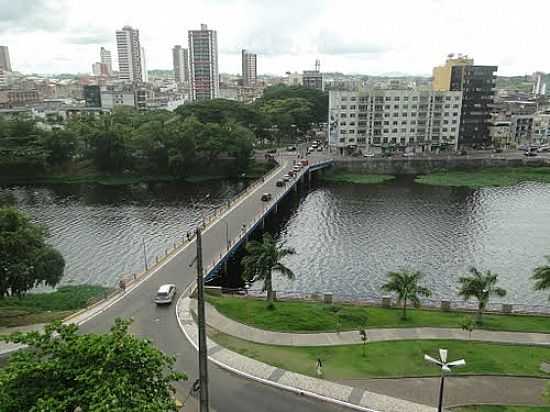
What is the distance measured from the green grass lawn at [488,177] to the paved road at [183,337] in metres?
65.1

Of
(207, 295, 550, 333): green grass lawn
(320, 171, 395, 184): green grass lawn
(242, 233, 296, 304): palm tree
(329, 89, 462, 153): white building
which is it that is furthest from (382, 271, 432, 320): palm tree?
(329, 89, 462, 153): white building

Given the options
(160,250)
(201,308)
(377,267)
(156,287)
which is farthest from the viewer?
(160,250)

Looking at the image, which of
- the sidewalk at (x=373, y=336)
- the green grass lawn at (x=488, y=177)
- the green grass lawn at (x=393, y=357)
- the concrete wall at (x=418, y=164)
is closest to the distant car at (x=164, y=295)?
the sidewalk at (x=373, y=336)

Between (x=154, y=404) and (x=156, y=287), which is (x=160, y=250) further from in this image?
(x=154, y=404)

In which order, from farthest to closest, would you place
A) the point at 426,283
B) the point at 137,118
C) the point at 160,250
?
the point at 137,118 < the point at 160,250 < the point at 426,283

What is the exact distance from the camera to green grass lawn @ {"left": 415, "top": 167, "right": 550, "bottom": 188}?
103938 mm

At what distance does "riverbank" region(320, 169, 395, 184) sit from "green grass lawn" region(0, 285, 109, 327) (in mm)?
70183

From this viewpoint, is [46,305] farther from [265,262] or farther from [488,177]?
[488,177]

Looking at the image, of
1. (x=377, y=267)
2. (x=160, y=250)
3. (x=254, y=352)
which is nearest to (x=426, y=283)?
(x=377, y=267)

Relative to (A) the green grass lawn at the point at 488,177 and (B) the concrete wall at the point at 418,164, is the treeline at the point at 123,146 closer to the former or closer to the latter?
(B) the concrete wall at the point at 418,164

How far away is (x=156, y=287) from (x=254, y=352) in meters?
13.8

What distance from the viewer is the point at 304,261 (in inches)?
2264

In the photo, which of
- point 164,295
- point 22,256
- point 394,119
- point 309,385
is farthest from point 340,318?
point 394,119

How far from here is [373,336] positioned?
1252 inches
